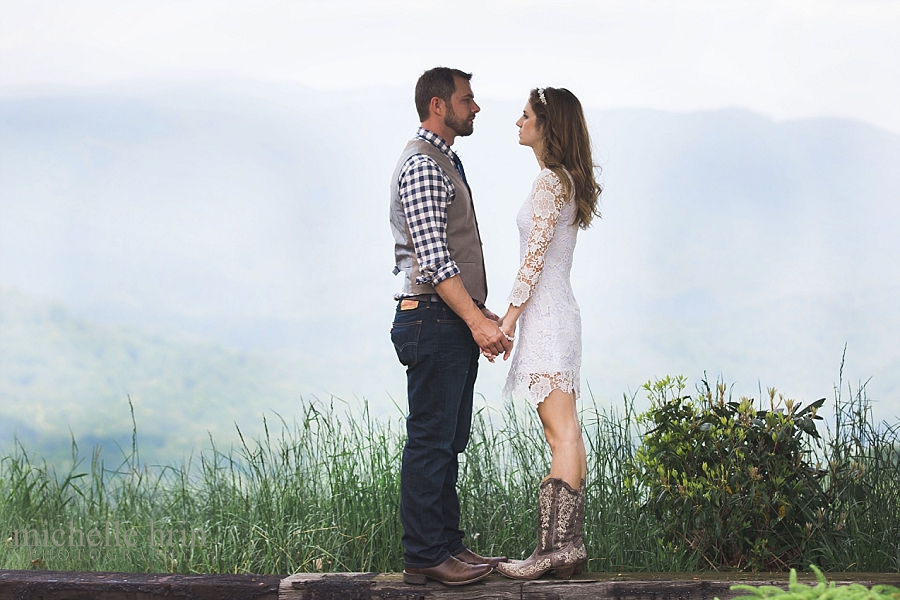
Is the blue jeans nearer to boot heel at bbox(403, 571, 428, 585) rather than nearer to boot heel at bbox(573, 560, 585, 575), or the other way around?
boot heel at bbox(403, 571, 428, 585)

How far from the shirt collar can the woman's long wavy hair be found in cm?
38

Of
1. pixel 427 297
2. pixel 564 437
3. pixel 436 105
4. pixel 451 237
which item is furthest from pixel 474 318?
pixel 436 105

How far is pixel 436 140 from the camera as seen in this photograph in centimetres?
345

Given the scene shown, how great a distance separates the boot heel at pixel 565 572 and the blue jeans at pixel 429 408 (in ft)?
1.52

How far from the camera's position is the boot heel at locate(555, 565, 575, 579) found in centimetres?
336

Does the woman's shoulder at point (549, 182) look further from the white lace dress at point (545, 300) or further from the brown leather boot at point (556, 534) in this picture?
the brown leather boot at point (556, 534)

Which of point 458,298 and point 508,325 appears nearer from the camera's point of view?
point 458,298

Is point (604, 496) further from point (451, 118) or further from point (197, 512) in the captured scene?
point (197, 512)

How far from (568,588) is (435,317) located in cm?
119

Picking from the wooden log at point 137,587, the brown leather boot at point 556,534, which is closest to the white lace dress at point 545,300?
the brown leather boot at point 556,534

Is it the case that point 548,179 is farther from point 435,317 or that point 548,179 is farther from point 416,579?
point 416,579

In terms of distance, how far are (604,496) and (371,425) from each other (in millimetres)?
1348

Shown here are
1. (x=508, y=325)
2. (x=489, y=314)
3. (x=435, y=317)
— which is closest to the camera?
(x=435, y=317)

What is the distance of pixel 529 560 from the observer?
3.41 m
